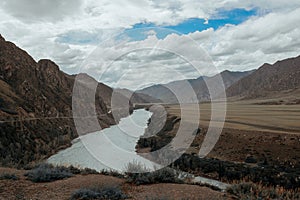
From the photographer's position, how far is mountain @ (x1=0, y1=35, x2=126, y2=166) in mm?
59000

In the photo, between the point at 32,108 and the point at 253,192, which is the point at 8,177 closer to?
the point at 253,192

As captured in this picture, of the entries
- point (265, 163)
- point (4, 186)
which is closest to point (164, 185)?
point (4, 186)

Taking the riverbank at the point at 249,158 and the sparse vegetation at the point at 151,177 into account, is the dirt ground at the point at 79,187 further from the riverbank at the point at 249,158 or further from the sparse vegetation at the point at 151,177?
the riverbank at the point at 249,158

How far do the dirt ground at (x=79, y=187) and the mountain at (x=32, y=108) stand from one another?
3186 cm

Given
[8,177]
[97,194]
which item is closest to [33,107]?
[8,177]

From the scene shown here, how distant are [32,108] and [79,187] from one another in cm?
7984

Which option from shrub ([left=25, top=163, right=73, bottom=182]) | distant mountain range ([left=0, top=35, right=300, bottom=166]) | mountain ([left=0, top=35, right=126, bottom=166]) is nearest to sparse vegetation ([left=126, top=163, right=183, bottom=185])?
shrub ([left=25, top=163, right=73, bottom=182])

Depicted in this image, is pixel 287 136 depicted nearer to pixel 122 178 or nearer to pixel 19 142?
pixel 122 178

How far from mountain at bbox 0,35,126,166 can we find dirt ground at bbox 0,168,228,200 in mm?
31863

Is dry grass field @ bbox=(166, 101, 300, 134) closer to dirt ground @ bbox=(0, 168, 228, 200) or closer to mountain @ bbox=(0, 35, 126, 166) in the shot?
dirt ground @ bbox=(0, 168, 228, 200)

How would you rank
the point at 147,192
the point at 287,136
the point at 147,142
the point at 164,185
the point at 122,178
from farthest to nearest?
the point at 147,142 → the point at 287,136 → the point at 122,178 → the point at 164,185 → the point at 147,192

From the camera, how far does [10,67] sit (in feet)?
313

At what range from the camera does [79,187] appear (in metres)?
9.96

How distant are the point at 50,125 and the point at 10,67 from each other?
28.2 metres
